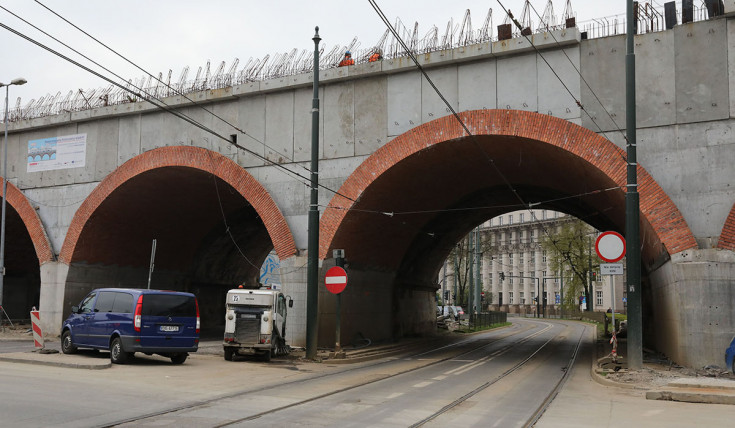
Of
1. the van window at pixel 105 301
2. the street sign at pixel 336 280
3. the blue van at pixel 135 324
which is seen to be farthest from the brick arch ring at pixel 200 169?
the van window at pixel 105 301

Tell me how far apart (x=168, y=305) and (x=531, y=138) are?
10.1 metres

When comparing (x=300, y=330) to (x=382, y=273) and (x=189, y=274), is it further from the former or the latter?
(x=189, y=274)

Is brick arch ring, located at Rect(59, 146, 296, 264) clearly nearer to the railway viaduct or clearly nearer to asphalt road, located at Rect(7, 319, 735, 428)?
the railway viaduct

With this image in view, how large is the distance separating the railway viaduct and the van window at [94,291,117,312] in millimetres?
5668

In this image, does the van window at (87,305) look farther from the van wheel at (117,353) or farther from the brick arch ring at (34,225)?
the brick arch ring at (34,225)

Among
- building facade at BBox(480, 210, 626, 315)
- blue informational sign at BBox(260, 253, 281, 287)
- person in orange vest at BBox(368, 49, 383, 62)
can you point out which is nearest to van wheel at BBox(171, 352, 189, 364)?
blue informational sign at BBox(260, 253, 281, 287)

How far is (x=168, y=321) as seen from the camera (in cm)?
1565

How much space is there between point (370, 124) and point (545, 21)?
5.73m

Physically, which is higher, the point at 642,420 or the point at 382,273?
the point at 382,273

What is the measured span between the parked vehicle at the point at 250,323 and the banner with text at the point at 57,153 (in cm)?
1155

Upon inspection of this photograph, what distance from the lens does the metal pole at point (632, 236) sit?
14.3 meters

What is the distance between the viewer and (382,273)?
25.3m

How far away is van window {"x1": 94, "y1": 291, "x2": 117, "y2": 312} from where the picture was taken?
625 inches

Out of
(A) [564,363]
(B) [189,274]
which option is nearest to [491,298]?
(B) [189,274]
